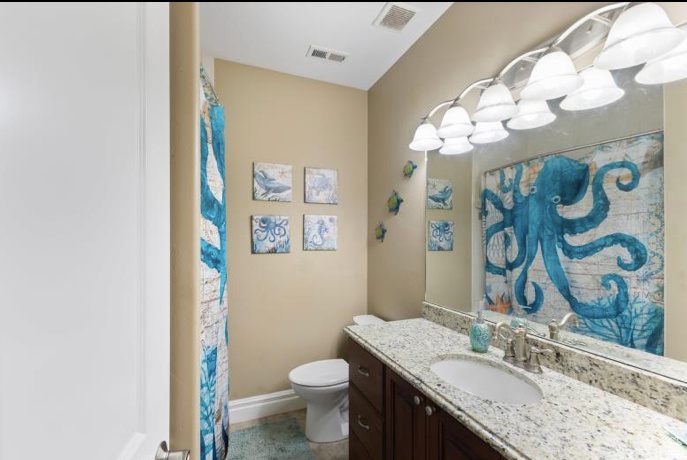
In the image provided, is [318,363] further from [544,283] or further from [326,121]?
[326,121]

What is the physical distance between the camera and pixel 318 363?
196 cm

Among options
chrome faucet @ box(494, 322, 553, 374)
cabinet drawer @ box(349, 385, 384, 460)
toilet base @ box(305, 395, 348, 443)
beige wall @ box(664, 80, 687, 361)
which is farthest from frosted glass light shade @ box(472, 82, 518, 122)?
toilet base @ box(305, 395, 348, 443)

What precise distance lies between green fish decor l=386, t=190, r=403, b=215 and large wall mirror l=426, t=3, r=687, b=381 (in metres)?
0.53

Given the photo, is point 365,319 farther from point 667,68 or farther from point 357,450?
point 667,68

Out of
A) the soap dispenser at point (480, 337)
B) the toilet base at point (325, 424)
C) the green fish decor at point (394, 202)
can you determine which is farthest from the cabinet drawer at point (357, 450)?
the green fish decor at point (394, 202)

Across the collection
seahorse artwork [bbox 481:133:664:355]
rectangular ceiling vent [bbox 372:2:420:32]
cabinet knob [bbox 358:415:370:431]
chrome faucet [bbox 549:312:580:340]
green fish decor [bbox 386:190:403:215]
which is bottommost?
cabinet knob [bbox 358:415:370:431]

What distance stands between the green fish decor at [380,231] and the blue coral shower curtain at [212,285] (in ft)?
3.53

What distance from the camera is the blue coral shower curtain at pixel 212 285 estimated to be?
1.12 m

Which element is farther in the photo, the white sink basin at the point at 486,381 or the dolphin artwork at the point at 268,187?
the dolphin artwork at the point at 268,187

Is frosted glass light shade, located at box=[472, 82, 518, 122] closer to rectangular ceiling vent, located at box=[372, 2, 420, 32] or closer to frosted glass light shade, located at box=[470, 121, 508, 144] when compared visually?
frosted glass light shade, located at box=[470, 121, 508, 144]

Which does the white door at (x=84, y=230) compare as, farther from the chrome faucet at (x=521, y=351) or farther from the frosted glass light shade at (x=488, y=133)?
the frosted glass light shade at (x=488, y=133)

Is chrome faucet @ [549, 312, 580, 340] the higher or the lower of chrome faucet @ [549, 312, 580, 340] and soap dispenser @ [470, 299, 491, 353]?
the higher

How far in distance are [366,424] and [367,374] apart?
0.75 ft

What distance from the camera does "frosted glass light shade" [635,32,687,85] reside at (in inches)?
30.0
